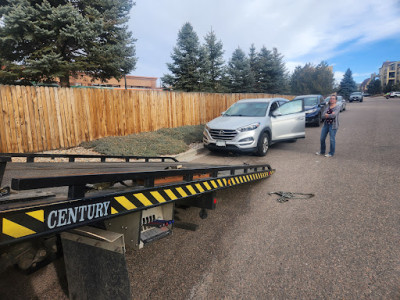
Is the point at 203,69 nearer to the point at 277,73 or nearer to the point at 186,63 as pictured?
the point at 186,63

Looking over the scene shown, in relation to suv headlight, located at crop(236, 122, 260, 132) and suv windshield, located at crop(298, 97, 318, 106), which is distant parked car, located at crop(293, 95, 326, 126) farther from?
suv headlight, located at crop(236, 122, 260, 132)

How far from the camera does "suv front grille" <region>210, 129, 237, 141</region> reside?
7228 millimetres

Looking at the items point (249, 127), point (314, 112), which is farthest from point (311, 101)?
point (249, 127)

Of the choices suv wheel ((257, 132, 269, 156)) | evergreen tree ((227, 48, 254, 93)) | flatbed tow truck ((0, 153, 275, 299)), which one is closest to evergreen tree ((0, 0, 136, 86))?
suv wheel ((257, 132, 269, 156))

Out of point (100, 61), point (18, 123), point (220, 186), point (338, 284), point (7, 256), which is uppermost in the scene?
point (100, 61)

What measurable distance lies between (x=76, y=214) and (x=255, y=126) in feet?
21.1

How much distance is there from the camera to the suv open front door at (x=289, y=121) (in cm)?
836

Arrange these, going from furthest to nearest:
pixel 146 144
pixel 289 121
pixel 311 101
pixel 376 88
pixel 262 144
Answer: pixel 376 88 → pixel 311 101 → pixel 146 144 → pixel 289 121 → pixel 262 144

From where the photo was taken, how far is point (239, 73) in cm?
2800

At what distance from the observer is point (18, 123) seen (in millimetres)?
7426

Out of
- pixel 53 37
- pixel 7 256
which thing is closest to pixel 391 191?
pixel 7 256

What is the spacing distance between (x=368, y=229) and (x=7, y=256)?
395 centimetres

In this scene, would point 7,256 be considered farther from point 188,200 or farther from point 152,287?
point 188,200

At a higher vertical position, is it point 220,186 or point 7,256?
point 220,186
